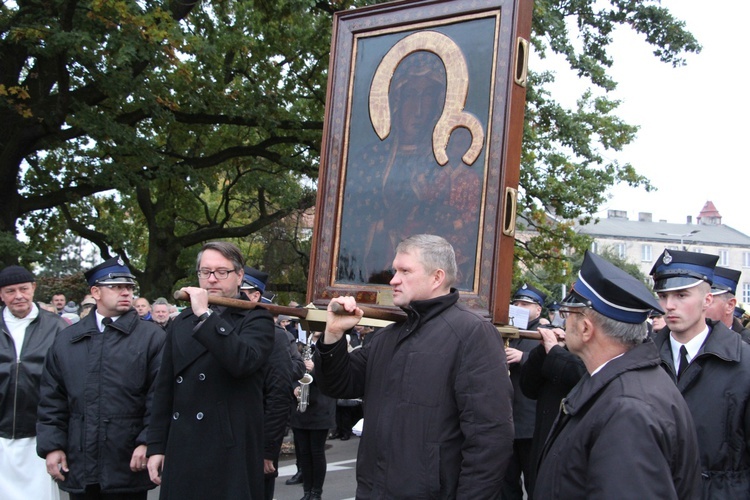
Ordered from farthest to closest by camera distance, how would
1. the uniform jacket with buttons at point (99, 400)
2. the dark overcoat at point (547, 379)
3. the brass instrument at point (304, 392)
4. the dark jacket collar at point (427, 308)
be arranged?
the brass instrument at point (304, 392) < the dark overcoat at point (547, 379) < the uniform jacket with buttons at point (99, 400) < the dark jacket collar at point (427, 308)

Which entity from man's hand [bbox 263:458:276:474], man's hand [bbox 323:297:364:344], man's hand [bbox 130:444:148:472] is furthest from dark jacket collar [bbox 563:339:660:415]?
man's hand [bbox 263:458:276:474]

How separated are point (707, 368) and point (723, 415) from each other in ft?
0.89

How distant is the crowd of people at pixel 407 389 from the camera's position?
2.74m

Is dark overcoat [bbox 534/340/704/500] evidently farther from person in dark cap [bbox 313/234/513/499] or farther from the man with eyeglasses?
the man with eyeglasses

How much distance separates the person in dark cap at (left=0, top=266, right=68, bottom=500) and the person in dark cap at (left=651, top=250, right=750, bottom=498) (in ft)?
14.4

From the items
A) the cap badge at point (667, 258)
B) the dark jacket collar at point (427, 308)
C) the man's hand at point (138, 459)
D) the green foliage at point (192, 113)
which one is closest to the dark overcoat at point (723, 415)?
the cap badge at point (667, 258)

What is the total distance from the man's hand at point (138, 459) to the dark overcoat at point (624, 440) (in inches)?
112

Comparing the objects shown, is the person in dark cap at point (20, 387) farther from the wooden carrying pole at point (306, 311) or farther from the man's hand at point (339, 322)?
the man's hand at point (339, 322)

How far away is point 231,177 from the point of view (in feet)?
74.0

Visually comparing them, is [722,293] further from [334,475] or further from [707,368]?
[334,475]

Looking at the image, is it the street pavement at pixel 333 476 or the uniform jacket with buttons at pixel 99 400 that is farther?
the street pavement at pixel 333 476

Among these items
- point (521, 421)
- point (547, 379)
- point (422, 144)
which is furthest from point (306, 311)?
point (521, 421)

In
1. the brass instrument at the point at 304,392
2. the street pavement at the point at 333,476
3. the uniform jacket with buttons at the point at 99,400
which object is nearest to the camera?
the uniform jacket with buttons at the point at 99,400

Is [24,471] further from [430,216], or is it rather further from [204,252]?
[430,216]
